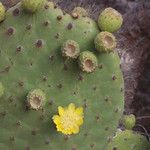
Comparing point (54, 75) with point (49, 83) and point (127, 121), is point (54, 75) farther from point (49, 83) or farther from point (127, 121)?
point (127, 121)

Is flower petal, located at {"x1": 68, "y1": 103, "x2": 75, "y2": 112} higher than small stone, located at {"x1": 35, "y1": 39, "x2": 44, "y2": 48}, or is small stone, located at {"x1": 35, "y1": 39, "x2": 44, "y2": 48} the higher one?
small stone, located at {"x1": 35, "y1": 39, "x2": 44, "y2": 48}

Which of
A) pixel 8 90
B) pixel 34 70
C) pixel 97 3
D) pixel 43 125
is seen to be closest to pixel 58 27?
pixel 34 70

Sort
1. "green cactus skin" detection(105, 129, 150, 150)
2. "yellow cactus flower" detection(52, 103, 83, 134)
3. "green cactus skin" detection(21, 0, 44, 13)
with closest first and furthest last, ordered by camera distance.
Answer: "green cactus skin" detection(21, 0, 44, 13)
"yellow cactus flower" detection(52, 103, 83, 134)
"green cactus skin" detection(105, 129, 150, 150)

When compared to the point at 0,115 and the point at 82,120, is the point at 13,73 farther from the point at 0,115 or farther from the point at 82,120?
the point at 82,120

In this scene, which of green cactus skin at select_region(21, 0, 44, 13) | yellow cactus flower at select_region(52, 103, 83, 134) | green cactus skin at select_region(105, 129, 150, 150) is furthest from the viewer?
green cactus skin at select_region(105, 129, 150, 150)

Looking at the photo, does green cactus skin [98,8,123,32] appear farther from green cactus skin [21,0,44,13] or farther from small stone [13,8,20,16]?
small stone [13,8,20,16]

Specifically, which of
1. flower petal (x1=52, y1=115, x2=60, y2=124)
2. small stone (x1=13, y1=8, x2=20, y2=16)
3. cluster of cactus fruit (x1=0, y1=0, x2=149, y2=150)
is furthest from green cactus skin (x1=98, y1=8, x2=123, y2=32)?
flower petal (x1=52, y1=115, x2=60, y2=124)

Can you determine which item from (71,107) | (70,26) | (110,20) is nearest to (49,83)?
(71,107)
